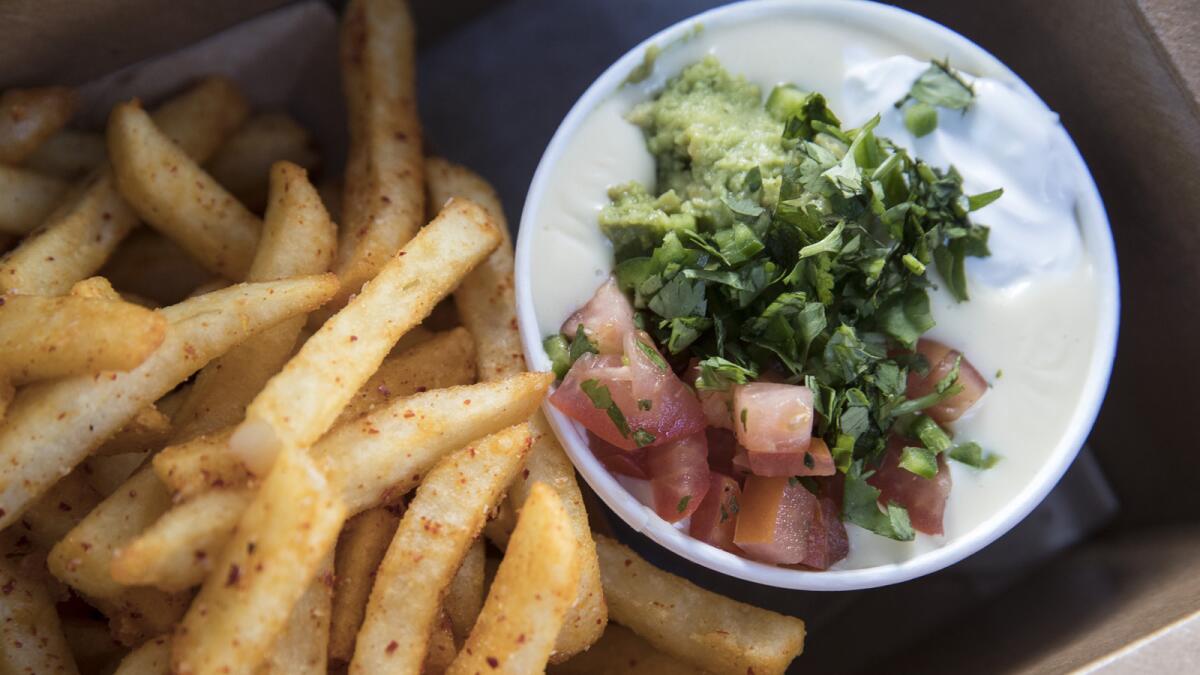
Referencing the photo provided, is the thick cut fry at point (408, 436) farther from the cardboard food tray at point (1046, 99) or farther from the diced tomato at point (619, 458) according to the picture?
the cardboard food tray at point (1046, 99)

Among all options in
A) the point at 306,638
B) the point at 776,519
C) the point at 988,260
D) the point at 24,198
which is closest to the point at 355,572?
the point at 306,638

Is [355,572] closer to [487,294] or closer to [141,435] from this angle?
[141,435]

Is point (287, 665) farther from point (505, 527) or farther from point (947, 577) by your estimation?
point (947, 577)

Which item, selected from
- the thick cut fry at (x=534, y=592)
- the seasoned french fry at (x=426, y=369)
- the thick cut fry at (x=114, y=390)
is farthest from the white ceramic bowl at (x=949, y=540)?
the thick cut fry at (x=114, y=390)

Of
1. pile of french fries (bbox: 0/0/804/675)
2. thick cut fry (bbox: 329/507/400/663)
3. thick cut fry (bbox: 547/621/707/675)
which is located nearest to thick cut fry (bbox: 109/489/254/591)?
pile of french fries (bbox: 0/0/804/675)

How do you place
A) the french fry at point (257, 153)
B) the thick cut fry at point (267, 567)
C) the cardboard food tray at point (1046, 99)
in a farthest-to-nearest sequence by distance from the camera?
the french fry at point (257, 153)
the cardboard food tray at point (1046, 99)
the thick cut fry at point (267, 567)

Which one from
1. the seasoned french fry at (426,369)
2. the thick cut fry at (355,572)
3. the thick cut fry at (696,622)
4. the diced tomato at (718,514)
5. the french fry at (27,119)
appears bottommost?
the thick cut fry at (696,622)

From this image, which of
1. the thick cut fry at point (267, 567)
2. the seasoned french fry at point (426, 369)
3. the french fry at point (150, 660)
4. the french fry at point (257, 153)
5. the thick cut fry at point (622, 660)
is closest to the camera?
the thick cut fry at point (267, 567)

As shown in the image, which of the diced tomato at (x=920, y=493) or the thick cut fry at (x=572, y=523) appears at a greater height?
the thick cut fry at (x=572, y=523)
